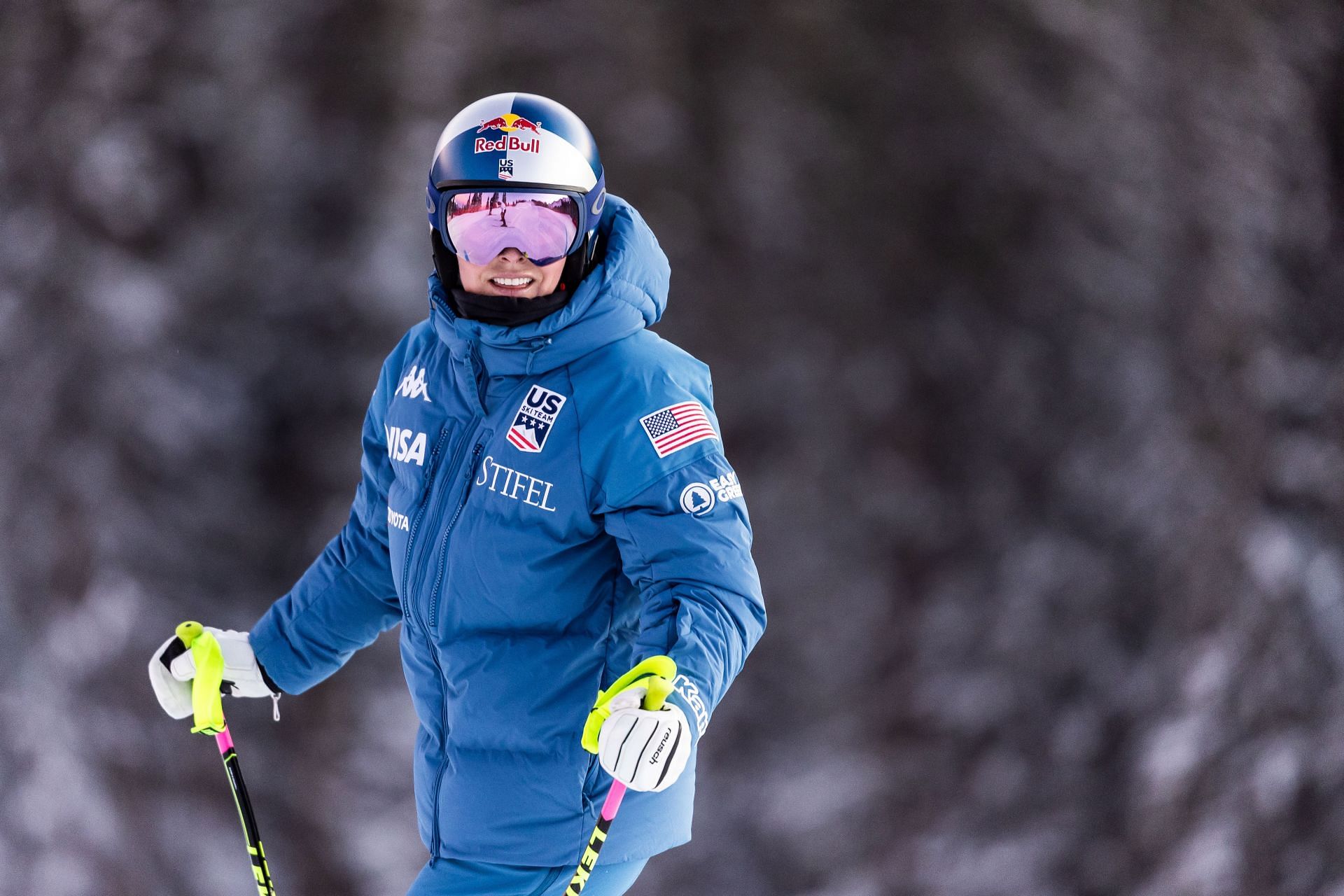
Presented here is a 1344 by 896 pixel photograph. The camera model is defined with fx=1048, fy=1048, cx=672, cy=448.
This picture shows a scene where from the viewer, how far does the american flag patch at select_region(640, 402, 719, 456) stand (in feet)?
3.37

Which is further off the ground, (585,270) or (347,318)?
(347,318)

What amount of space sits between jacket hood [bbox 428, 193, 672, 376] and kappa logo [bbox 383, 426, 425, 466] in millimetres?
108

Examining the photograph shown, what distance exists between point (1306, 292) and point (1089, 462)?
712mm

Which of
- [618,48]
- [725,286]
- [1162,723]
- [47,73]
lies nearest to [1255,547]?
[1162,723]

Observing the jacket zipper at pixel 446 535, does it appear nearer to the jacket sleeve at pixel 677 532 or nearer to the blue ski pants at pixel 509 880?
the jacket sleeve at pixel 677 532

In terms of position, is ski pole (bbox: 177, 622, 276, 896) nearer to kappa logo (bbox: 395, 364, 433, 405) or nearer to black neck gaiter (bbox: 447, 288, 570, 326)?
kappa logo (bbox: 395, 364, 433, 405)

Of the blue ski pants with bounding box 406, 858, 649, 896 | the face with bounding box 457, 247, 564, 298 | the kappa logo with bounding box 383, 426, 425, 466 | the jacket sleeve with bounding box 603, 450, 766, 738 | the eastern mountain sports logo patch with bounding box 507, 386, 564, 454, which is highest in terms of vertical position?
the face with bounding box 457, 247, 564, 298

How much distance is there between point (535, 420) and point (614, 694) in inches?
11.8

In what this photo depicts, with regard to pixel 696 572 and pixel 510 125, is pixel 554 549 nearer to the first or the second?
pixel 696 572

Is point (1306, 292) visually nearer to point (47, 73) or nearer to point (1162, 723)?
point (1162, 723)

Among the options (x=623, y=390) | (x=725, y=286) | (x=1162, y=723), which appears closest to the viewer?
(x=623, y=390)

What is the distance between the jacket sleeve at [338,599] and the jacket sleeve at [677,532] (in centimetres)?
37

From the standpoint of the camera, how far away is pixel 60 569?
7.84 ft

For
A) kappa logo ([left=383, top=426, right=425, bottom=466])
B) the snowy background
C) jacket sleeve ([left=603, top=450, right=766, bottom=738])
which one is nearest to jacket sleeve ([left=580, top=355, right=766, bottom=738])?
jacket sleeve ([left=603, top=450, right=766, bottom=738])
